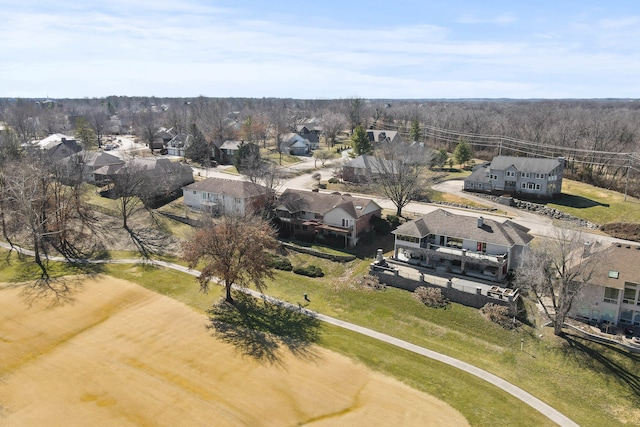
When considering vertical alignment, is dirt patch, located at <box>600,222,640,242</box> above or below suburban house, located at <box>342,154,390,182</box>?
below

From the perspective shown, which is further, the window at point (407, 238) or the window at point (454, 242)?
the window at point (407, 238)

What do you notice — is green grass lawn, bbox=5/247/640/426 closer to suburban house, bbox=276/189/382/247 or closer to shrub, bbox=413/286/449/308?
shrub, bbox=413/286/449/308

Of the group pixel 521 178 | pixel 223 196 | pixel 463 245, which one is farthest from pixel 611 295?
pixel 223 196

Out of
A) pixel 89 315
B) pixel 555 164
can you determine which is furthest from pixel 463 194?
pixel 89 315

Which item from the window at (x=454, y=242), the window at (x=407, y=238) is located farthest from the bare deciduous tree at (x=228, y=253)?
the window at (x=454, y=242)

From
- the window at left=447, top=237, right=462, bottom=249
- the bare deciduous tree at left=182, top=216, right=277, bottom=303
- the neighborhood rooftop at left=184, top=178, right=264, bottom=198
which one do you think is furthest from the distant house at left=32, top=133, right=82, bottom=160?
the window at left=447, top=237, right=462, bottom=249

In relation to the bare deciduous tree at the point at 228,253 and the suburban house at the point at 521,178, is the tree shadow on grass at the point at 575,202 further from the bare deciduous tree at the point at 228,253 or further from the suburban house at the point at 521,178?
the bare deciduous tree at the point at 228,253

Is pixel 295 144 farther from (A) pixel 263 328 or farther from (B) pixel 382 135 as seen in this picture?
(A) pixel 263 328
